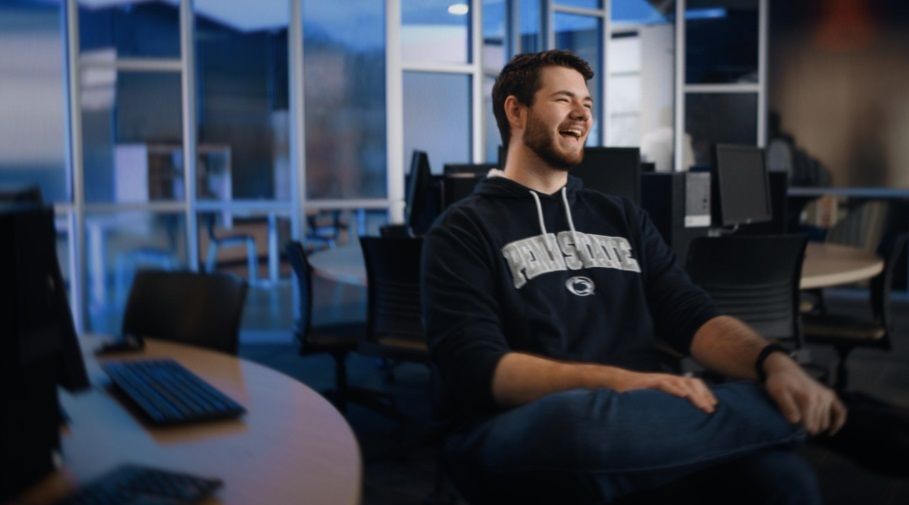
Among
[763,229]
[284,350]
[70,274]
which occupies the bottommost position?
[284,350]

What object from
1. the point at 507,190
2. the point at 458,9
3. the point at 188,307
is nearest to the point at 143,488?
the point at 507,190

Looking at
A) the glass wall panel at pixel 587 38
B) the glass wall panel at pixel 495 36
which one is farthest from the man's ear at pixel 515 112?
the glass wall panel at pixel 587 38

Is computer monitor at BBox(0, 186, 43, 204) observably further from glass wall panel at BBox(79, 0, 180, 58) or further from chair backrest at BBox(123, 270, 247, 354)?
glass wall panel at BBox(79, 0, 180, 58)

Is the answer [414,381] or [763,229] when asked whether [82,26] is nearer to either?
[414,381]

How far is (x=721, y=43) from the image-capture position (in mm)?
7766

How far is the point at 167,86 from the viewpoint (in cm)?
568

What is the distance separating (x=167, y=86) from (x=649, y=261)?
15.2ft

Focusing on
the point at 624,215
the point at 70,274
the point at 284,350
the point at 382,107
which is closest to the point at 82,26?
the point at 70,274

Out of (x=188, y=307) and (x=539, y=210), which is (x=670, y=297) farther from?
(x=188, y=307)

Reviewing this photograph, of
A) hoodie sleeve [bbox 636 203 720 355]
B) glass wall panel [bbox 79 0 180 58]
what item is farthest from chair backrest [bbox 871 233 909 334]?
glass wall panel [bbox 79 0 180 58]

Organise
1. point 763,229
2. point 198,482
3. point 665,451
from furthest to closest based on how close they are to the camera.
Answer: point 763,229
point 665,451
point 198,482

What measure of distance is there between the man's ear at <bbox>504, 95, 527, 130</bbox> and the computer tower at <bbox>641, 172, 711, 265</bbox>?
5.00ft

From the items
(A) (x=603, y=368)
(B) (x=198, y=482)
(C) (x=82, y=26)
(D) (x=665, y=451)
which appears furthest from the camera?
(C) (x=82, y=26)

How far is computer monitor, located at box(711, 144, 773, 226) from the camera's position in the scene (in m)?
3.62
